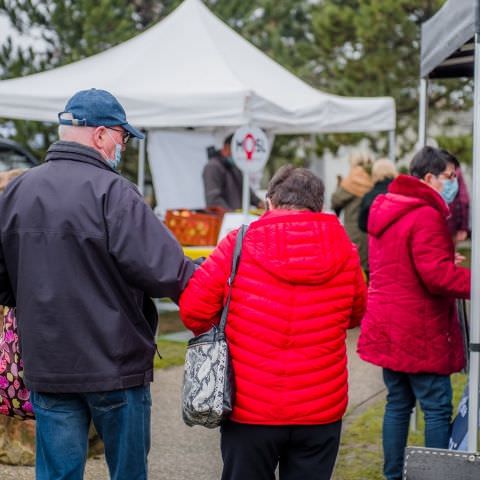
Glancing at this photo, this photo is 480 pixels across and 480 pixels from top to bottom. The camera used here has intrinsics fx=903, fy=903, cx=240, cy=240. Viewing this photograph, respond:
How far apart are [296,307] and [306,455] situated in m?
0.54

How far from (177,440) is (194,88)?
12.5 ft

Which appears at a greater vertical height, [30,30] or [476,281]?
[30,30]

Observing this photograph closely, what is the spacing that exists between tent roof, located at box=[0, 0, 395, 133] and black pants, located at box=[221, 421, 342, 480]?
496cm

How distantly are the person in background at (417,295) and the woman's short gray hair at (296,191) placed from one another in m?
1.12

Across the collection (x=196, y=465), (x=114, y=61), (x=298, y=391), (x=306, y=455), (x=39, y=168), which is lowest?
(x=196, y=465)

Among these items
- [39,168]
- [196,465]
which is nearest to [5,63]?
[196,465]

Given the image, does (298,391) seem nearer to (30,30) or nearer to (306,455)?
(306,455)

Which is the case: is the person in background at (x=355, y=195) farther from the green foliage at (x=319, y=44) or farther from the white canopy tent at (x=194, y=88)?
the green foliage at (x=319, y=44)

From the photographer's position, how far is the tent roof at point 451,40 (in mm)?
3946

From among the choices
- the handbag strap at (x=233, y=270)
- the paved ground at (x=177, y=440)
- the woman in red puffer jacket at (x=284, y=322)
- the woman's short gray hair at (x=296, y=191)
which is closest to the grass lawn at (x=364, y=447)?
the paved ground at (x=177, y=440)

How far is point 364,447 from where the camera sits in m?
5.48

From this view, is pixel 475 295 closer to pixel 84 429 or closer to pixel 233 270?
pixel 233 270

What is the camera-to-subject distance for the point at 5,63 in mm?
16906

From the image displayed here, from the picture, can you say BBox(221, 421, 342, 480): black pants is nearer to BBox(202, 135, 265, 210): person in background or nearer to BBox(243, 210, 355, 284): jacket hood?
BBox(243, 210, 355, 284): jacket hood
